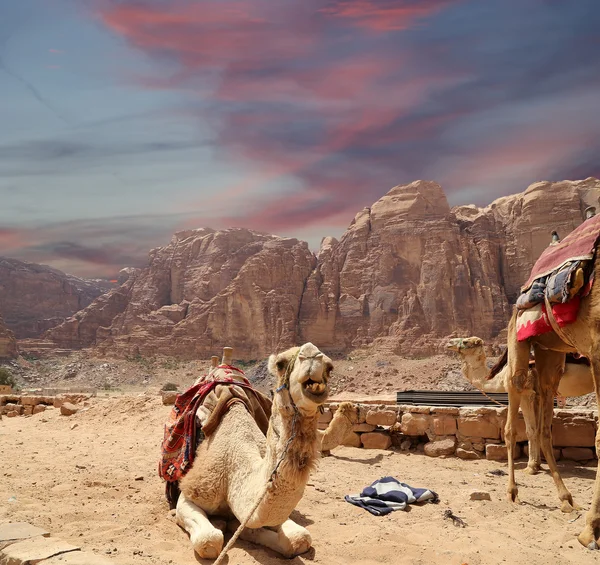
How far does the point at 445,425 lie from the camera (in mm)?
9430

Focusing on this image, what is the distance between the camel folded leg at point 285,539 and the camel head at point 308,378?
134 centimetres

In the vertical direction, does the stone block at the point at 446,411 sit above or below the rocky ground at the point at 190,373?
above

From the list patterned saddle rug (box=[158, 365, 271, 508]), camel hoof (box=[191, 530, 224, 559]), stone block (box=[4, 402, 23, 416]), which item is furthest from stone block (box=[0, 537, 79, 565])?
stone block (box=[4, 402, 23, 416])

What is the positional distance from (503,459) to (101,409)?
34.7 feet

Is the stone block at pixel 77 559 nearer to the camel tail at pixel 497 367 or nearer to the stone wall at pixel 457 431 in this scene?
the stone wall at pixel 457 431

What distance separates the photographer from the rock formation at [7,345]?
237 feet

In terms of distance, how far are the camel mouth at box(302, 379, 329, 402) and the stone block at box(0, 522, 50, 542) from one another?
8.65 ft

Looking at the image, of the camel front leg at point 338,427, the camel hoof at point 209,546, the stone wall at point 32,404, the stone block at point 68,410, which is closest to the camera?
the camel hoof at point 209,546

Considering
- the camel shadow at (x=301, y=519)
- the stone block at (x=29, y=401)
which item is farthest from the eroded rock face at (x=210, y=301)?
the camel shadow at (x=301, y=519)

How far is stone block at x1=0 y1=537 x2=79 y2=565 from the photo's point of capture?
3512 millimetres

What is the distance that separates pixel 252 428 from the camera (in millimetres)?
4730

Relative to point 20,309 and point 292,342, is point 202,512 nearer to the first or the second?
point 292,342

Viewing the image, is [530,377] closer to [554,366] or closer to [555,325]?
[554,366]

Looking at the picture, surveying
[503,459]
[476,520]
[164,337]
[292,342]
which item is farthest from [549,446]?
[164,337]
